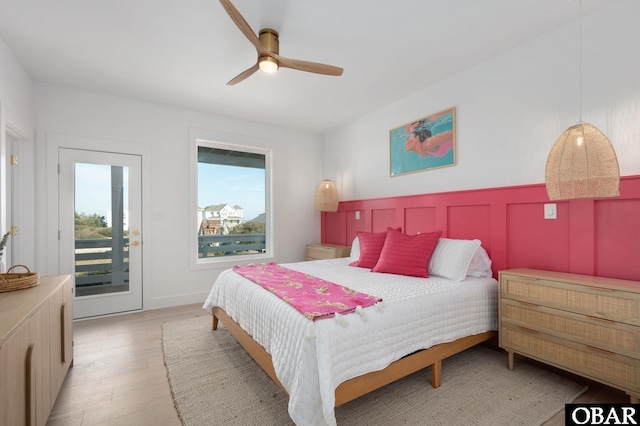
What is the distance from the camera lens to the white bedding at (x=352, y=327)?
145 cm

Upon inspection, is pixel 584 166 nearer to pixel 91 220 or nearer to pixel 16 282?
pixel 16 282

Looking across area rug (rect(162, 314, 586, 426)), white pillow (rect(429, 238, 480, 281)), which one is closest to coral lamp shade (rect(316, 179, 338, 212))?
white pillow (rect(429, 238, 480, 281))

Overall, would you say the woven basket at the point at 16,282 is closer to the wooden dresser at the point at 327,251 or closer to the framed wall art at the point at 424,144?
the wooden dresser at the point at 327,251

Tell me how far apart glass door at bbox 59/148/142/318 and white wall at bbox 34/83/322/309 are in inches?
6.0

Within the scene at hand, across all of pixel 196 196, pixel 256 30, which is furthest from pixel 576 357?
pixel 196 196

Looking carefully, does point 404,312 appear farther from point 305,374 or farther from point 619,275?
point 619,275

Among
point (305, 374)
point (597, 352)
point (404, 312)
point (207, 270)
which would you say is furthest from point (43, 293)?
point (597, 352)

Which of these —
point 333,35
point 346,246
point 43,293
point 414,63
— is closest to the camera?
point 43,293

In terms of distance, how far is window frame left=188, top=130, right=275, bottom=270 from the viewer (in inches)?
158

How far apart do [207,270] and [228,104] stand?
2.29 m

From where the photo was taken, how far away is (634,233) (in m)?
1.97

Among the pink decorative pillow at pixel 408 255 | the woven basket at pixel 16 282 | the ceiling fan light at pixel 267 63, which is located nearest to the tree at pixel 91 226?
the woven basket at pixel 16 282

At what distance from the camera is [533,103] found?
249 centimetres

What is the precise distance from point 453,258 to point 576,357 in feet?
3.24
